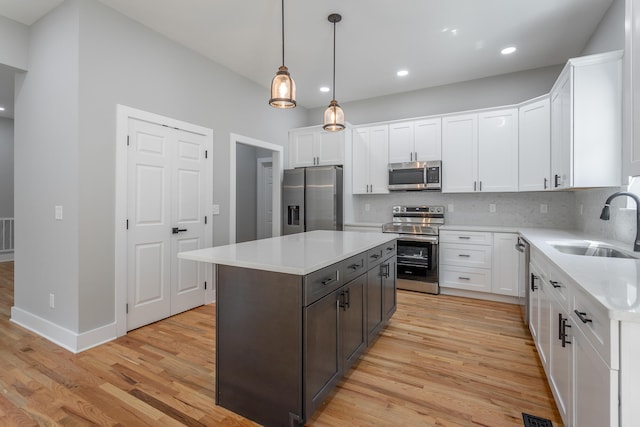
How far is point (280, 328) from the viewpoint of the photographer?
64.9 inches

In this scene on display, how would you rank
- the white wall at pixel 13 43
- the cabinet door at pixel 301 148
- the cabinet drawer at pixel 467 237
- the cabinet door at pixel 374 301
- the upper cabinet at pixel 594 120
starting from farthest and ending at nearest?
the cabinet door at pixel 301 148 < the cabinet drawer at pixel 467 237 < the white wall at pixel 13 43 < the cabinet door at pixel 374 301 < the upper cabinet at pixel 594 120

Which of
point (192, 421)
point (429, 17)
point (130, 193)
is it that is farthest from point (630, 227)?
point (130, 193)

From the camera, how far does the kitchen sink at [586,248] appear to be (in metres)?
2.22

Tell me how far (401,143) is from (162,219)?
3.39 m

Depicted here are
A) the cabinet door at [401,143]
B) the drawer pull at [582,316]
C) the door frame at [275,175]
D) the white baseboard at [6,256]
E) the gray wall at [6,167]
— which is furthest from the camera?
the gray wall at [6,167]

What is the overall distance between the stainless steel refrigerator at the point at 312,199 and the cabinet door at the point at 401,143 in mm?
869

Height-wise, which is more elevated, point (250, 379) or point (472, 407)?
point (250, 379)

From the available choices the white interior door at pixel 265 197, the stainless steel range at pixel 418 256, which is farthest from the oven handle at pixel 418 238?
the white interior door at pixel 265 197

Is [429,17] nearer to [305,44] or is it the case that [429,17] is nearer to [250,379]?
[305,44]

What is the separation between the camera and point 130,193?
117 inches

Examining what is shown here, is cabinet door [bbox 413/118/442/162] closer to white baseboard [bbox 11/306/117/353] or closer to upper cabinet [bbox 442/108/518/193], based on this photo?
upper cabinet [bbox 442/108/518/193]

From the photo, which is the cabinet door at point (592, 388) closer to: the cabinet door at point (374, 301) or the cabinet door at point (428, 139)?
the cabinet door at point (374, 301)

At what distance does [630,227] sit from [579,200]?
151 cm

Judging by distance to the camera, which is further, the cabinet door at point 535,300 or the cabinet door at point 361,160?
the cabinet door at point 361,160
